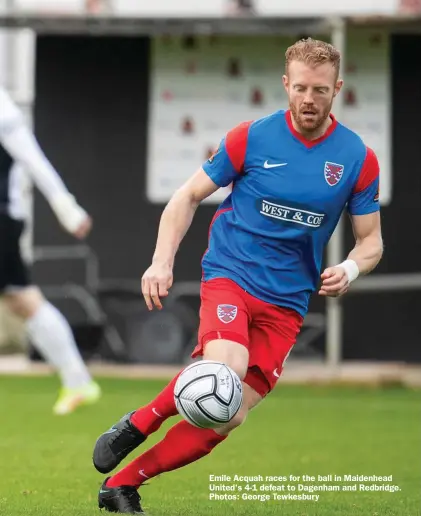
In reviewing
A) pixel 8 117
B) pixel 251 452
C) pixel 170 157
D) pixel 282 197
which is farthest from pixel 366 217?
pixel 170 157

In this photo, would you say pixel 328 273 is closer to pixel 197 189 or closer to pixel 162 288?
pixel 162 288

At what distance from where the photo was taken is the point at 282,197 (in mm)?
6418

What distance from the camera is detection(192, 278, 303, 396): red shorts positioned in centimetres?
627

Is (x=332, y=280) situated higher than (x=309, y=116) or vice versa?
(x=309, y=116)

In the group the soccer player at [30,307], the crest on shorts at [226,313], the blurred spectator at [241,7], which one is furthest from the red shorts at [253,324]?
the blurred spectator at [241,7]

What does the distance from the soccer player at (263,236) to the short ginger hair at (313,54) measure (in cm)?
1

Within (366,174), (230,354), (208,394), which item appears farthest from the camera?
(366,174)

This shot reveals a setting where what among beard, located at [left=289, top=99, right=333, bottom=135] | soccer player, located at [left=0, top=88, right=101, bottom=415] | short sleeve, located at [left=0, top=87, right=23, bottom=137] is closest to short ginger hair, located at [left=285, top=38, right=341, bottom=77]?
beard, located at [left=289, top=99, right=333, bottom=135]

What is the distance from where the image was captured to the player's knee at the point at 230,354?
6.11m

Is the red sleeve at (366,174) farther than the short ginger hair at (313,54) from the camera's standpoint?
Yes

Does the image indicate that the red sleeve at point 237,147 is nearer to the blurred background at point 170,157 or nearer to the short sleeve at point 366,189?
the short sleeve at point 366,189

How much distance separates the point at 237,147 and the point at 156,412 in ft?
3.88

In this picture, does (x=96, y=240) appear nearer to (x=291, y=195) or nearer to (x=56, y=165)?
(x=56, y=165)

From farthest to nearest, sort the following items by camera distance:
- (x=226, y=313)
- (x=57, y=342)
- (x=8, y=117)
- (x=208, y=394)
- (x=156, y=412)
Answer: (x=57, y=342) → (x=8, y=117) → (x=156, y=412) → (x=226, y=313) → (x=208, y=394)
